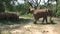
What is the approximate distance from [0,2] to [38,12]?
337 cm

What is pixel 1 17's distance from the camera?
55.7 feet

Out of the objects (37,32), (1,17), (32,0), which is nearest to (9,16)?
(1,17)

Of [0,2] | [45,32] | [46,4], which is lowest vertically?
[46,4]

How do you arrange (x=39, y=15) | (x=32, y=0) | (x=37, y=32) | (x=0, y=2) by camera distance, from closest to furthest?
(x=37, y=32) < (x=39, y=15) < (x=0, y=2) < (x=32, y=0)

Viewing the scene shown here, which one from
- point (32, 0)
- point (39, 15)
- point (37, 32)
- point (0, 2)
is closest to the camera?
point (37, 32)

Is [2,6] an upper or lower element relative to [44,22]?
upper

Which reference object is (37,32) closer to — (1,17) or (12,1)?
(1,17)

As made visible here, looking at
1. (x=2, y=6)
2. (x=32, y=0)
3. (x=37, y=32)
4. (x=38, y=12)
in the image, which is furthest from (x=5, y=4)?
(x=32, y=0)

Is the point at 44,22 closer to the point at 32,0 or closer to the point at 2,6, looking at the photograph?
the point at 2,6

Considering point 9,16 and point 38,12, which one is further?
point 9,16

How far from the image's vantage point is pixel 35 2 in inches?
1272

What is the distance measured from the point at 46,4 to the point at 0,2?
17.5 metres

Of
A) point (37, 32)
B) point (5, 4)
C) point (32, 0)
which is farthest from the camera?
point (32, 0)

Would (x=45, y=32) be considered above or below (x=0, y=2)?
below
